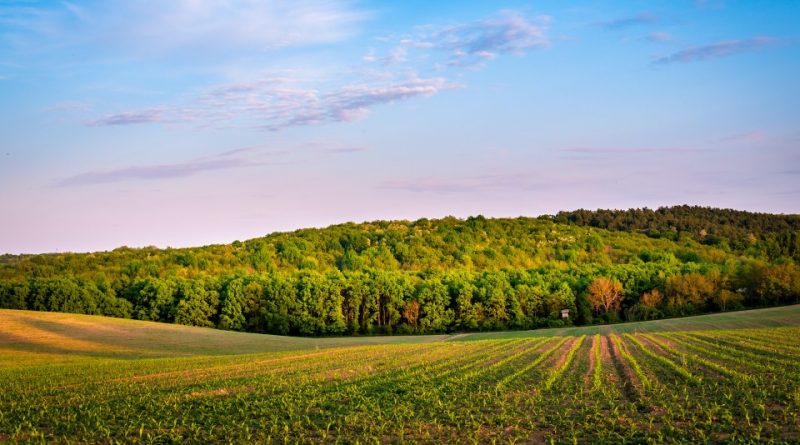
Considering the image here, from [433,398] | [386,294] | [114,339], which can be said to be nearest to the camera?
[433,398]

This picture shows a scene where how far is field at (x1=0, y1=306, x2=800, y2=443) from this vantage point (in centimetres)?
1962

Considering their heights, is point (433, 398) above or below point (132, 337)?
above

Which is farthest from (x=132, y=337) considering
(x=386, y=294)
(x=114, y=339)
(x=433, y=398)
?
(x=433, y=398)

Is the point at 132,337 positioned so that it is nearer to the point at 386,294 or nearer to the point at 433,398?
the point at 386,294

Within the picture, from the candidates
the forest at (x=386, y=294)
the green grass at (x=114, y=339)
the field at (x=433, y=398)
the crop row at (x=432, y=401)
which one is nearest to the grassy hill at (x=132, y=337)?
the green grass at (x=114, y=339)

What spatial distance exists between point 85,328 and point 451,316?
55.3 metres

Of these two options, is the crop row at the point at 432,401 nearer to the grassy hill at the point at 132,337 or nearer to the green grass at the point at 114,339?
the grassy hill at the point at 132,337

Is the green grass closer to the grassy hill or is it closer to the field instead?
the grassy hill

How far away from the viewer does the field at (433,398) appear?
773 inches

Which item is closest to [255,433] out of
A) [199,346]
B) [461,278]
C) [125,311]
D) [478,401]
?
[478,401]

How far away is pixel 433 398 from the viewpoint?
2548 centimetres

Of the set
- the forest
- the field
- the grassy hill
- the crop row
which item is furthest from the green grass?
the crop row

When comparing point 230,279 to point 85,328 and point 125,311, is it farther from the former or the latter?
point 85,328

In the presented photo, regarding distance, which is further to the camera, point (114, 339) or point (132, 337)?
point (132, 337)
